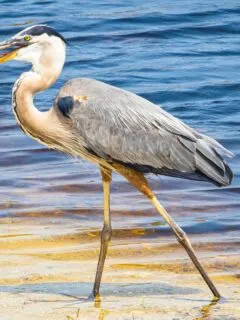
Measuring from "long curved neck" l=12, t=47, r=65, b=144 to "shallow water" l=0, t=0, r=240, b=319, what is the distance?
984 mm

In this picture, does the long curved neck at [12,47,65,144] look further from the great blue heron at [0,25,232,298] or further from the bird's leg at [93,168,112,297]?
the bird's leg at [93,168,112,297]

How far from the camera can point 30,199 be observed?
9.38 meters

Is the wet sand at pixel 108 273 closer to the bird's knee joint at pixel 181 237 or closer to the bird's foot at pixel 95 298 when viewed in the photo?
the bird's foot at pixel 95 298

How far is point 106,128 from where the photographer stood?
7.11m

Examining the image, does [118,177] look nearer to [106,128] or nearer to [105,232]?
[105,232]

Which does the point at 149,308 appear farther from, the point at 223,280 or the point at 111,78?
the point at 111,78

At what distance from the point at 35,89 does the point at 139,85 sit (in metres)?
7.62

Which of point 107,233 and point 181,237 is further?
point 107,233

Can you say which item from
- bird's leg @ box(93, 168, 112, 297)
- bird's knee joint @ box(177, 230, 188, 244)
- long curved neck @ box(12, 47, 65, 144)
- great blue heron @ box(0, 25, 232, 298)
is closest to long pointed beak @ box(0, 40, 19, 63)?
great blue heron @ box(0, 25, 232, 298)

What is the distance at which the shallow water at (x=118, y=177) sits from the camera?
7859mm

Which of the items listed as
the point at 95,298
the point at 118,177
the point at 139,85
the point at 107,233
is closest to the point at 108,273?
the point at 107,233

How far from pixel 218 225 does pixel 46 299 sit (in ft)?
8.14

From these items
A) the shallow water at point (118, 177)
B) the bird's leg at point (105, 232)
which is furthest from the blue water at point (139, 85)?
the bird's leg at point (105, 232)

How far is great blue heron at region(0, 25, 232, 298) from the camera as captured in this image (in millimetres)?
7047
